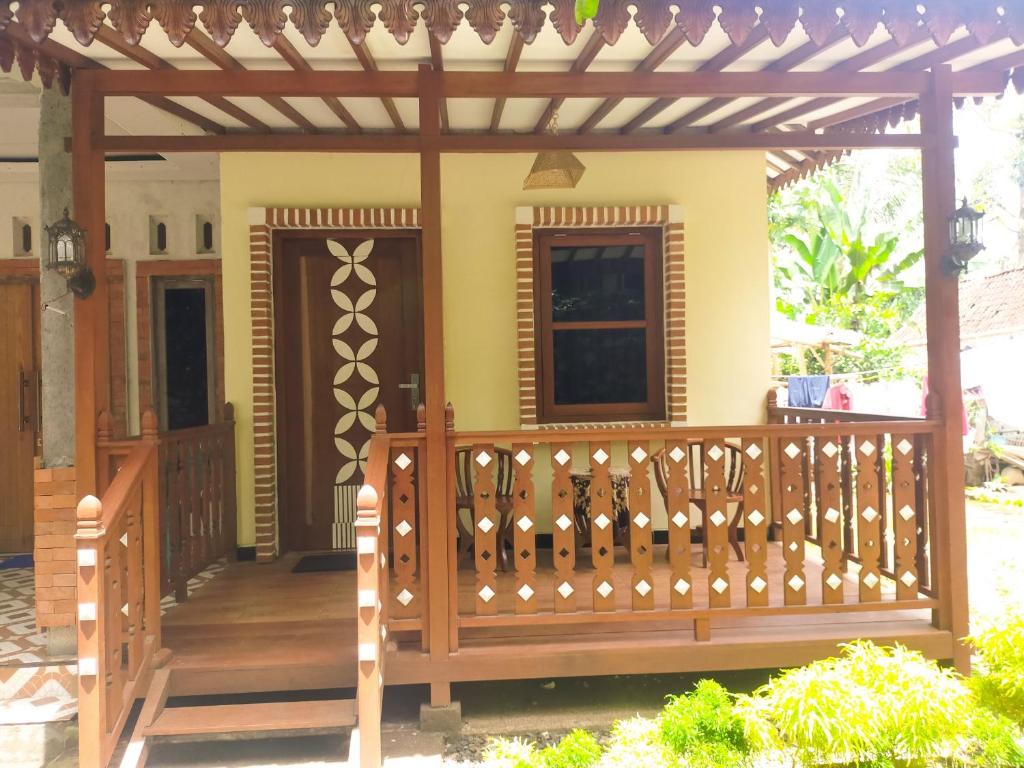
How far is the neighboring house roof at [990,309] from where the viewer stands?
17.0m

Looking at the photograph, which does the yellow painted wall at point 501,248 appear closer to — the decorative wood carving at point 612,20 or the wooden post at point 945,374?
the wooden post at point 945,374

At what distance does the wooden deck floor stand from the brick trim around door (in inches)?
47.5

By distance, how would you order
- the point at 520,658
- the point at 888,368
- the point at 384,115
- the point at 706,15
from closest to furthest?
the point at 706,15, the point at 520,658, the point at 384,115, the point at 888,368

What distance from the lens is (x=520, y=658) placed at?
405cm

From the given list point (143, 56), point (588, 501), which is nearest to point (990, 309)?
A: point (588, 501)

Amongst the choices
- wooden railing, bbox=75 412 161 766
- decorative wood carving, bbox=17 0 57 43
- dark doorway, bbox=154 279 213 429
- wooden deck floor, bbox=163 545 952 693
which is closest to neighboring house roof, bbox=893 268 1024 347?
wooden deck floor, bbox=163 545 952 693

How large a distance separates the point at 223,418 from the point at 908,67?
197 inches

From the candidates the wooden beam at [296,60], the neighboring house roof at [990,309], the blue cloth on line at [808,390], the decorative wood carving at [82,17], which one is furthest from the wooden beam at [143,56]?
the neighboring house roof at [990,309]

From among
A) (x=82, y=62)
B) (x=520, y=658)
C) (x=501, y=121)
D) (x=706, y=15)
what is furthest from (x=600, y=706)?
(x=82, y=62)

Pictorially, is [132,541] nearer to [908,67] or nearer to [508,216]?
[508,216]

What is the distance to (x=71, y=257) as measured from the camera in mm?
3891

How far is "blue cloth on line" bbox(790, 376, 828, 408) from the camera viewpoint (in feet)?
39.9

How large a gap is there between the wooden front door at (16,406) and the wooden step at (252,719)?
12.3 feet

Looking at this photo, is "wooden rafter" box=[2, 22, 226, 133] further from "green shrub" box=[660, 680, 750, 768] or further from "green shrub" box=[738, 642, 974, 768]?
"green shrub" box=[738, 642, 974, 768]
